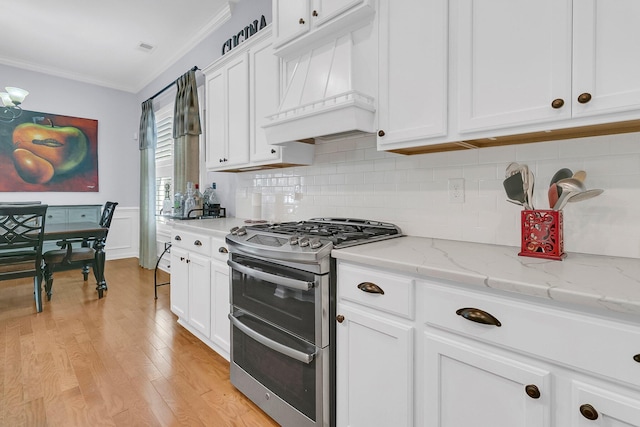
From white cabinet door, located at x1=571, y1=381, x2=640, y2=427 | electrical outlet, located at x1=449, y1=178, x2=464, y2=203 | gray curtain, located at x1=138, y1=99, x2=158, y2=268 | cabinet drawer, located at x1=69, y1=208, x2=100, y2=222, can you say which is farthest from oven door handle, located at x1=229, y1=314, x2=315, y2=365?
cabinet drawer, located at x1=69, y1=208, x2=100, y2=222

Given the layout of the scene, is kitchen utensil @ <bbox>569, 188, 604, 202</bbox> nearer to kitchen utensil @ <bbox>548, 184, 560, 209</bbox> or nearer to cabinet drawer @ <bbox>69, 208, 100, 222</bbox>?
kitchen utensil @ <bbox>548, 184, 560, 209</bbox>

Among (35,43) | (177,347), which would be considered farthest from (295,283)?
(35,43)

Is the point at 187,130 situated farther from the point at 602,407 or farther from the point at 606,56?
the point at 602,407

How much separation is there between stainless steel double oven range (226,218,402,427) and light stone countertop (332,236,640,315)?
0.16m

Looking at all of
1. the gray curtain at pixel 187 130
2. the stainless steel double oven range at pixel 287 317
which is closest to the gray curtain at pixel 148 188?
the gray curtain at pixel 187 130

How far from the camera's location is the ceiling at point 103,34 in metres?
3.28

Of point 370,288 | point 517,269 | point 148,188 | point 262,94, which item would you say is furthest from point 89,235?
point 517,269

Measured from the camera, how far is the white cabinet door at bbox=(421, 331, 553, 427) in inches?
35.7

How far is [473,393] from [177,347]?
7.21 ft

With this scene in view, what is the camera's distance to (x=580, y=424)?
2.76ft

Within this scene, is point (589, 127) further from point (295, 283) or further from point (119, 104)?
point (119, 104)

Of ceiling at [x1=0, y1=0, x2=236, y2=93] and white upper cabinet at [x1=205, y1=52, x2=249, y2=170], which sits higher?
ceiling at [x1=0, y1=0, x2=236, y2=93]

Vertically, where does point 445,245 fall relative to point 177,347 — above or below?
above

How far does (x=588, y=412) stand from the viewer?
0.82 metres
